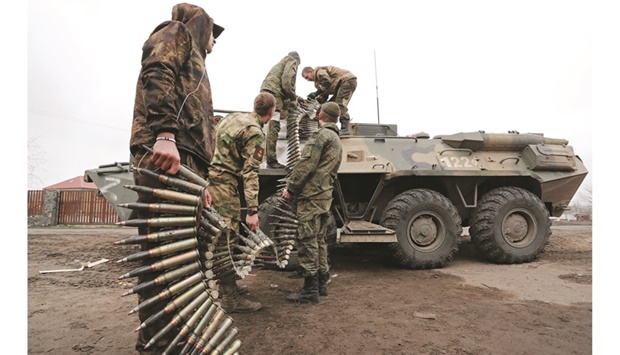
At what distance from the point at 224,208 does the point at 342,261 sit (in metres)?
3.50

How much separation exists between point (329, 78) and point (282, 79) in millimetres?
1632

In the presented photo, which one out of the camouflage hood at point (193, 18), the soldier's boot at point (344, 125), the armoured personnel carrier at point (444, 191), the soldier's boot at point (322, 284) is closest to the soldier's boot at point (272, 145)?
the armoured personnel carrier at point (444, 191)

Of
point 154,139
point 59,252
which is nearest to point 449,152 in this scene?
point 154,139

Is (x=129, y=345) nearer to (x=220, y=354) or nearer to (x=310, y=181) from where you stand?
(x=220, y=354)

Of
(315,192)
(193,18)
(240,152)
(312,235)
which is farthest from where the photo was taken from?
(315,192)

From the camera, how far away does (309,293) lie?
3.98 m

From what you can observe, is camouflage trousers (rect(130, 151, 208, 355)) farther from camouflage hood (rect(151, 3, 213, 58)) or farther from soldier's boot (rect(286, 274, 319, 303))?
soldier's boot (rect(286, 274, 319, 303))

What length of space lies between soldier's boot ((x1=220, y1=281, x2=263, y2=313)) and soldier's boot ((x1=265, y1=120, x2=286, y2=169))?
2.87 metres

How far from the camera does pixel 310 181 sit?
4.29 m

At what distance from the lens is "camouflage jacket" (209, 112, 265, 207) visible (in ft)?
11.6

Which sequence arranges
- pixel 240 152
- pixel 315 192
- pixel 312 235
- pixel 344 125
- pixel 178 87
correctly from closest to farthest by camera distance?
pixel 178 87
pixel 240 152
pixel 312 235
pixel 315 192
pixel 344 125

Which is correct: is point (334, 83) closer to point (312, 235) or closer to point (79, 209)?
point (312, 235)

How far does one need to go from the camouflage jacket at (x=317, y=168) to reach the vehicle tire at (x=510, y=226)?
335 centimetres

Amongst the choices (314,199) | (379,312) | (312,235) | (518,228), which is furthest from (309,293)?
(518,228)
